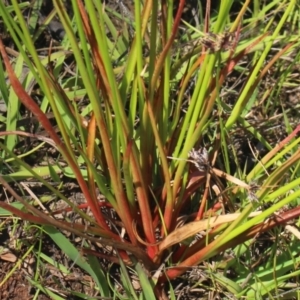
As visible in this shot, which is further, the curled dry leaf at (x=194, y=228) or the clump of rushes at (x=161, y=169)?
the curled dry leaf at (x=194, y=228)

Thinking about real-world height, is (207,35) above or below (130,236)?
above

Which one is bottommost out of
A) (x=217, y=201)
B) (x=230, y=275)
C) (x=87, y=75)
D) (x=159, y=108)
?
(x=230, y=275)

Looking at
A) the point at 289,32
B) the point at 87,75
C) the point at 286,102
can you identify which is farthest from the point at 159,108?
the point at 289,32

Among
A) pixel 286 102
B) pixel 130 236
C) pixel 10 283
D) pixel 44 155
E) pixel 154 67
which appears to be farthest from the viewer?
pixel 286 102

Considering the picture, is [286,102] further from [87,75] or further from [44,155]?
[87,75]

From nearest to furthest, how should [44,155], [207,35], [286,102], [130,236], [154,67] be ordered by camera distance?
1. [207,35]
2. [154,67]
3. [130,236]
4. [44,155]
5. [286,102]

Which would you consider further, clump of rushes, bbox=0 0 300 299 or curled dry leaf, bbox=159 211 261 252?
curled dry leaf, bbox=159 211 261 252

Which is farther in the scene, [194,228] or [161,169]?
[161,169]

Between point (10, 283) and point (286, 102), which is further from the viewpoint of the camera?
point (286, 102)
